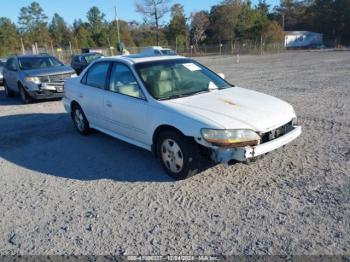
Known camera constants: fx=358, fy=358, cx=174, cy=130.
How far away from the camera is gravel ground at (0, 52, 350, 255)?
3.30 metres

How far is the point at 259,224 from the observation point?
11.5 ft

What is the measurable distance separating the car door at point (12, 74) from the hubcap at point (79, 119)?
20.3 feet

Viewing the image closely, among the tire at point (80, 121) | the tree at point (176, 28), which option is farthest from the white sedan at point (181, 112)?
the tree at point (176, 28)

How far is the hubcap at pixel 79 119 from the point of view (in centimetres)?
694

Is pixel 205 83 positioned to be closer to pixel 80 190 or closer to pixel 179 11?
pixel 80 190

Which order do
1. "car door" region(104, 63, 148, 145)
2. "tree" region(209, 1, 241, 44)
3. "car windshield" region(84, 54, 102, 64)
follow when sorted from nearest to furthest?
1. "car door" region(104, 63, 148, 145)
2. "car windshield" region(84, 54, 102, 64)
3. "tree" region(209, 1, 241, 44)

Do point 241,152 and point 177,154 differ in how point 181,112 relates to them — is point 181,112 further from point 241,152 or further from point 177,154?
point 241,152

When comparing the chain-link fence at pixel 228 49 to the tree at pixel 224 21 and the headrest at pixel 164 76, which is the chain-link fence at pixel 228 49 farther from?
the headrest at pixel 164 76

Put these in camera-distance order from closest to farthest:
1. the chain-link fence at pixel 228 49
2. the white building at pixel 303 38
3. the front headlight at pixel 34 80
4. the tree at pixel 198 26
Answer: the front headlight at pixel 34 80
the chain-link fence at pixel 228 49
the white building at pixel 303 38
the tree at pixel 198 26

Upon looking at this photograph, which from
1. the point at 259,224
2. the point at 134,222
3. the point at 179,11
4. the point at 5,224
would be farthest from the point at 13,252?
the point at 179,11

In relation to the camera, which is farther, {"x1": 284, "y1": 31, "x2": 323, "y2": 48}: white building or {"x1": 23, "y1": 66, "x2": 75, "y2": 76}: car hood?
{"x1": 284, "y1": 31, "x2": 323, "y2": 48}: white building

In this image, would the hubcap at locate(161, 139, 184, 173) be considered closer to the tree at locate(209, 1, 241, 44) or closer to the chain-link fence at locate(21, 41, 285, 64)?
the chain-link fence at locate(21, 41, 285, 64)

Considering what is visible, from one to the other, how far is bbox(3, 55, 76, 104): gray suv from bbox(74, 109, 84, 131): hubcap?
464 cm

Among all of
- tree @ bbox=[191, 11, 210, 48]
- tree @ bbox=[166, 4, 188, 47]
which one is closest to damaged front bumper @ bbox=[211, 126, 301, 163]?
tree @ bbox=[166, 4, 188, 47]
